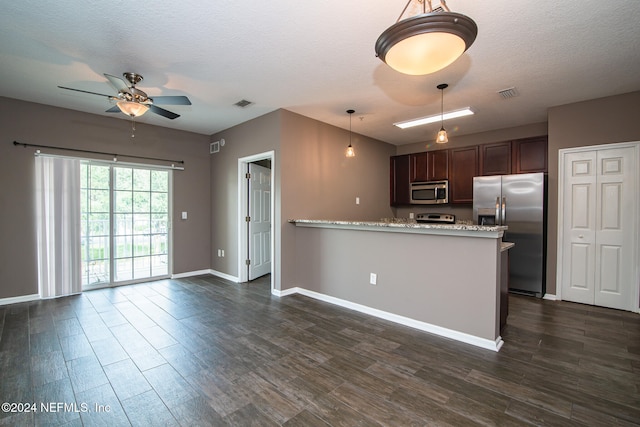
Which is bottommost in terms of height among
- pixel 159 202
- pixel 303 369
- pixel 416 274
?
pixel 303 369

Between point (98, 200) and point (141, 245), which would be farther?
point (141, 245)

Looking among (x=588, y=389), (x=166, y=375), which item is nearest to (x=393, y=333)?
(x=588, y=389)

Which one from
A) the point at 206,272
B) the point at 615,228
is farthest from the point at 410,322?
the point at 206,272

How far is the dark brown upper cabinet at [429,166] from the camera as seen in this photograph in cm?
562

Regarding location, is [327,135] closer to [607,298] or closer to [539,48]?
[539,48]

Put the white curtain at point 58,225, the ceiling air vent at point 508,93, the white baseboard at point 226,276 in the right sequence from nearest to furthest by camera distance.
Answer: the ceiling air vent at point 508,93
the white curtain at point 58,225
the white baseboard at point 226,276

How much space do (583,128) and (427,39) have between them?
13.0 feet

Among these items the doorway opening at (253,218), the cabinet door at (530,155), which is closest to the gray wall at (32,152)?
the doorway opening at (253,218)

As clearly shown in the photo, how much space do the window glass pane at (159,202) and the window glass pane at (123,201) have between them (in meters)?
0.33

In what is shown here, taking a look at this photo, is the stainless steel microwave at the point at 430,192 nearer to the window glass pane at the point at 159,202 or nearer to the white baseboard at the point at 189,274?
the white baseboard at the point at 189,274

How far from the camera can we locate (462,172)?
17.7 ft

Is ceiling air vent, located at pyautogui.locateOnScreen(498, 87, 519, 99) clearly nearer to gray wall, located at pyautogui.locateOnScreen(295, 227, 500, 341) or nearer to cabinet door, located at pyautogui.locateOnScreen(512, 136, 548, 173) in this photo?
cabinet door, located at pyautogui.locateOnScreen(512, 136, 548, 173)

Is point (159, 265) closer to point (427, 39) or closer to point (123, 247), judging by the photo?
point (123, 247)

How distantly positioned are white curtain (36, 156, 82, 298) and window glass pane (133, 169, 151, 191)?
785 millimetres
